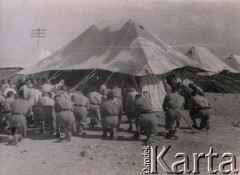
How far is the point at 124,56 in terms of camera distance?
228 inches

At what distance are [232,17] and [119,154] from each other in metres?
2.47

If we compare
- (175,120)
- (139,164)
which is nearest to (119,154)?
(139,164)

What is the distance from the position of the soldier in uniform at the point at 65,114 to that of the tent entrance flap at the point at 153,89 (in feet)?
5.87

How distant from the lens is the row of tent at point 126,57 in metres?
5.70

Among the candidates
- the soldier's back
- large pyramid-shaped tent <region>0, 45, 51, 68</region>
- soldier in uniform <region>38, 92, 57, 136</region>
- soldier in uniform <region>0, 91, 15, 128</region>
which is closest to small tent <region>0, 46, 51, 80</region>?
large pyramid-shaped tent <region>0, 45, 51, 68</region>

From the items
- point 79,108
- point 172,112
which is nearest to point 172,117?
point 172,112

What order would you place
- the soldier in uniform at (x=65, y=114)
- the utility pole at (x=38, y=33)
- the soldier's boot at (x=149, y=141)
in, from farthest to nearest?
the utility pole at (x=38, y=33), the soldier in uniform at (x=65, y=114), the soldier's boot at (x=149, y=141)

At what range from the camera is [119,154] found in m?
4.37

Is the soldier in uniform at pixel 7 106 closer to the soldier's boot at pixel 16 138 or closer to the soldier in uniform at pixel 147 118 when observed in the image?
the soldier's boot at pixel 16 138

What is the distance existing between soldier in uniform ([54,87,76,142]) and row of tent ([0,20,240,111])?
46.7 inches

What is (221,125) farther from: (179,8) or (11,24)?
(11,24)

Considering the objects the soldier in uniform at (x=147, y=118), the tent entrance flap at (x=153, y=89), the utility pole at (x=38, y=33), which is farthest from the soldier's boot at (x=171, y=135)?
the utility pole at (x=38, y=33)

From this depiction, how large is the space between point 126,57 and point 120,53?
19 cm

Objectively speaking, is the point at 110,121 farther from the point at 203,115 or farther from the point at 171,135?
the point at 203,115
